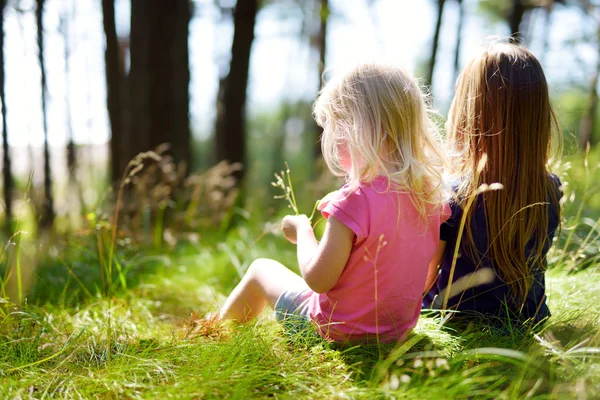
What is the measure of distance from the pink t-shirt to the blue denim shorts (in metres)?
0.05

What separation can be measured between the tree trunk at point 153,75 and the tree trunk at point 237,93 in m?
1.16

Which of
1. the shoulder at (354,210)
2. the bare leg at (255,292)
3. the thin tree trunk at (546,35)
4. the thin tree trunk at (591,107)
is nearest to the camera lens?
the shoulder at (354,210)

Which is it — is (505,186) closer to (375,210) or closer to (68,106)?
(375,210)

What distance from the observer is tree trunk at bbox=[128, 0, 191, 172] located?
177 inches

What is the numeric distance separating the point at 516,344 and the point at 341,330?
2.04ft

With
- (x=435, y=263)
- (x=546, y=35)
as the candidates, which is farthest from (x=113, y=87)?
(x=546, y=35)

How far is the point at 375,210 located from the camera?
64.9 inches

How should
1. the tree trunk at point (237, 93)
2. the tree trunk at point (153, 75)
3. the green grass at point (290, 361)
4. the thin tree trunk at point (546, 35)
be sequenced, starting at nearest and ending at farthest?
the green grass at point (290, 361) → the tree trunk at point (153, 75) → the tree trunk at point (237, 93) → the thin tree trunk at point (546, 35)

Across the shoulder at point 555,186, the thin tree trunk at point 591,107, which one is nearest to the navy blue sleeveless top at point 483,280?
the shoulder at point 555,186

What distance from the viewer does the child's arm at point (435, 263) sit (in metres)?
2.04

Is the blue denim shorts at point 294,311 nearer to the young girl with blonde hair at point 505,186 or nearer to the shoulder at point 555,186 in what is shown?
the young girl with blonde hair at point 505,186

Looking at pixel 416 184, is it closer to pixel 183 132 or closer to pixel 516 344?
pixel 516 344

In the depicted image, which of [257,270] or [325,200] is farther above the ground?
[325,200]

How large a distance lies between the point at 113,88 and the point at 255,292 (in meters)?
4.32
